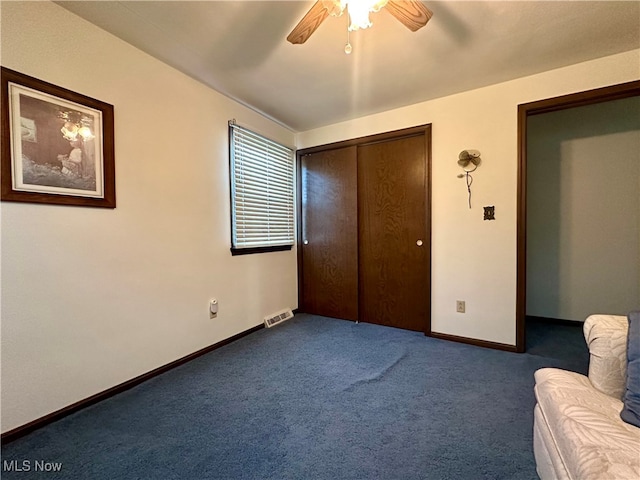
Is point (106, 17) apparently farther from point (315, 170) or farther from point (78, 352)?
point (315, 170)

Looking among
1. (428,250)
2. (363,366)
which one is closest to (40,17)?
(363,366)

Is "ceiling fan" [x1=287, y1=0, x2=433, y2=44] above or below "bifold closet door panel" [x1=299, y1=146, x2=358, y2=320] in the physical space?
above

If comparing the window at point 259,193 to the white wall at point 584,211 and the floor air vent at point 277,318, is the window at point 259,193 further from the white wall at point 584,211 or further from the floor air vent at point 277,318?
the white wall at point 584,211

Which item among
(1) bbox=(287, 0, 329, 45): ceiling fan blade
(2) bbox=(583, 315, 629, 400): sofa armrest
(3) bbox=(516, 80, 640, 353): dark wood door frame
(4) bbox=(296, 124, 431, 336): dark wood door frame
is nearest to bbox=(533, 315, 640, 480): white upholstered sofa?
(2) bbox=(583, 315, 629, 400): sofa armrest

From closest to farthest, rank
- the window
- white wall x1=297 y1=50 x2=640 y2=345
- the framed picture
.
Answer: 1. the framed picture
2. white wall x1=297 y1=50 x2=640 y2=345
3. the window

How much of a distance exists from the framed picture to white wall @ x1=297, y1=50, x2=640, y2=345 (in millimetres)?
2630

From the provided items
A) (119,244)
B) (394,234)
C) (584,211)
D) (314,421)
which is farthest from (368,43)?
(584,211)

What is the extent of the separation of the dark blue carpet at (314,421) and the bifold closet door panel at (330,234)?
106 centimetres

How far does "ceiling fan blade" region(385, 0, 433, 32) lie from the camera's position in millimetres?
1320

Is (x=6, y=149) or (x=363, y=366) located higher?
(x=6, y=149)

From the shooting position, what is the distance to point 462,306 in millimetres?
2680

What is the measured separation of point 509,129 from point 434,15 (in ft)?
4.28

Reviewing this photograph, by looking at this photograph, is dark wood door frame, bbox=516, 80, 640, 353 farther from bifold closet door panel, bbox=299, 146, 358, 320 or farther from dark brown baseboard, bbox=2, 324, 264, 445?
dark brown baseboard, bbox=2, 324, 264, 445

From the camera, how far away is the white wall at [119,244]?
146 centimetres
